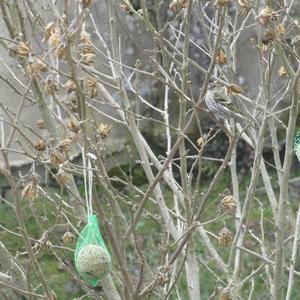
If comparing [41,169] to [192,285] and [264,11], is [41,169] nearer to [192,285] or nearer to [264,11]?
[192,285]

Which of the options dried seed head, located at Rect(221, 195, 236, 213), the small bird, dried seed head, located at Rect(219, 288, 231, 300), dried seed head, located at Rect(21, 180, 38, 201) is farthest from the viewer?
the small bird

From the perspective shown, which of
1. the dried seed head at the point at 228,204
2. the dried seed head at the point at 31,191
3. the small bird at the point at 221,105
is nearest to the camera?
the dried seed head at the point at 31,191

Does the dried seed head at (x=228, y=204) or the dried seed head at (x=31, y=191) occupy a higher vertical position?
the dried seed head at (x=31, y=191)

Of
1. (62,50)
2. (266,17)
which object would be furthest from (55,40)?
(266,17)

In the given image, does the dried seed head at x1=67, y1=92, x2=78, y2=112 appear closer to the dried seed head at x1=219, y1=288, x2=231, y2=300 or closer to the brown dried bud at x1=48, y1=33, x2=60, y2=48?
the brown dried bud at x1=48, y1=33, x2=60, y2=48

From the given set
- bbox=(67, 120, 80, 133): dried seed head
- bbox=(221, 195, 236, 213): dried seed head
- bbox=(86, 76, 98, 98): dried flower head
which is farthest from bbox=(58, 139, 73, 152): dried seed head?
bbox=(221, 195, 236, 213): dried seed head

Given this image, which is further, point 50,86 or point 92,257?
point 92,257

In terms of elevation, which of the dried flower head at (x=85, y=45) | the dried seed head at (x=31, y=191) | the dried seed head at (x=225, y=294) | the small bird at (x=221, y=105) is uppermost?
the dried flower head at (x=85, y=45)

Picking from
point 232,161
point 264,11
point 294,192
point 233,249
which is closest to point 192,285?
point 233,249

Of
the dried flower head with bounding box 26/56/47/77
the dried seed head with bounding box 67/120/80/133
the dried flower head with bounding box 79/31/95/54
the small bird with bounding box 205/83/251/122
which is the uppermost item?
the dried flower head with bounding box 26/56/47/77

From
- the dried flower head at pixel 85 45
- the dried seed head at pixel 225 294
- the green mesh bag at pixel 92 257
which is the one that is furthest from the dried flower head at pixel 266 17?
the dried seed head at pixel 225 294

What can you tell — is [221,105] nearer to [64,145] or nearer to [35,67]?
[64,145]

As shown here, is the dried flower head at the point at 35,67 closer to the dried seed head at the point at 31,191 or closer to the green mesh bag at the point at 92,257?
the dried seed head at the point at 31,191

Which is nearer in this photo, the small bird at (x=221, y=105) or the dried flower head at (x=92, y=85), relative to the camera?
the dried flower head at (x=92, y=85)
